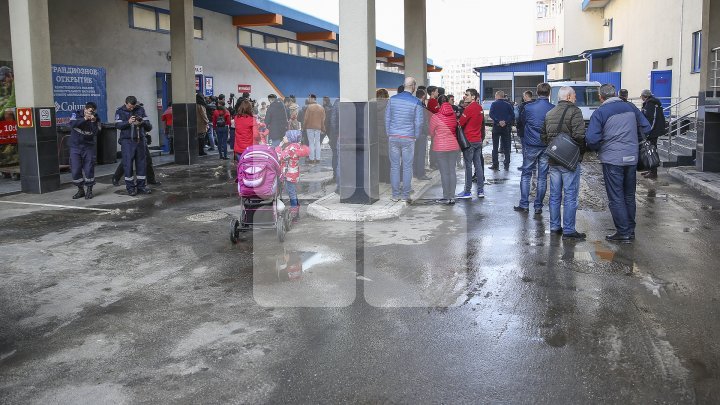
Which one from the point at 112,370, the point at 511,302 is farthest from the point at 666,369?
the point at 112,370

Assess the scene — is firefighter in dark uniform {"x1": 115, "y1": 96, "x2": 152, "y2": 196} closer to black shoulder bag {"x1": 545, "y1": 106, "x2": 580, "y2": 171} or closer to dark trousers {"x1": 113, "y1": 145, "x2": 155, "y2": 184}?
dark trousers {"x1": 113, "y1": 145, "x2": 155, "y2": 184}

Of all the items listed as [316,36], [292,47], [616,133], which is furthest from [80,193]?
[292,47]

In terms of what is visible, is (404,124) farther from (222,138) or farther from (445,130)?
(222,138)

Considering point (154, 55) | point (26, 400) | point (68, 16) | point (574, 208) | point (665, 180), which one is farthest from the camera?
point (154, 55)

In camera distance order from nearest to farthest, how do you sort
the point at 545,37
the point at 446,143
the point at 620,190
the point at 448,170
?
the point at 620,190
the point at 446,143
the point at 448,170
the point at 545,37

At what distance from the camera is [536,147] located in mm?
10609

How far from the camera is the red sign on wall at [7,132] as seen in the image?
49.3 ft

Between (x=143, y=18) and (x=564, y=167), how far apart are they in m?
16.8

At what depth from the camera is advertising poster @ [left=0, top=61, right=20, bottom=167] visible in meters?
15.1

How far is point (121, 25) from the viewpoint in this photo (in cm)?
2000

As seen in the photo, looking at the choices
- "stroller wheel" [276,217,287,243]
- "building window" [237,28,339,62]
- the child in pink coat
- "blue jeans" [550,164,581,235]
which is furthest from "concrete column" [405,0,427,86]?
"stroller wheel" [276,217,287,243]

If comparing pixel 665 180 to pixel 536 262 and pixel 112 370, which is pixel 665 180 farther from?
pixel 112 370

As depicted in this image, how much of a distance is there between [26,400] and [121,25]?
58.5 ft

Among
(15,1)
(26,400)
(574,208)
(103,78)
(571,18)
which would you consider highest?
(571,18)
